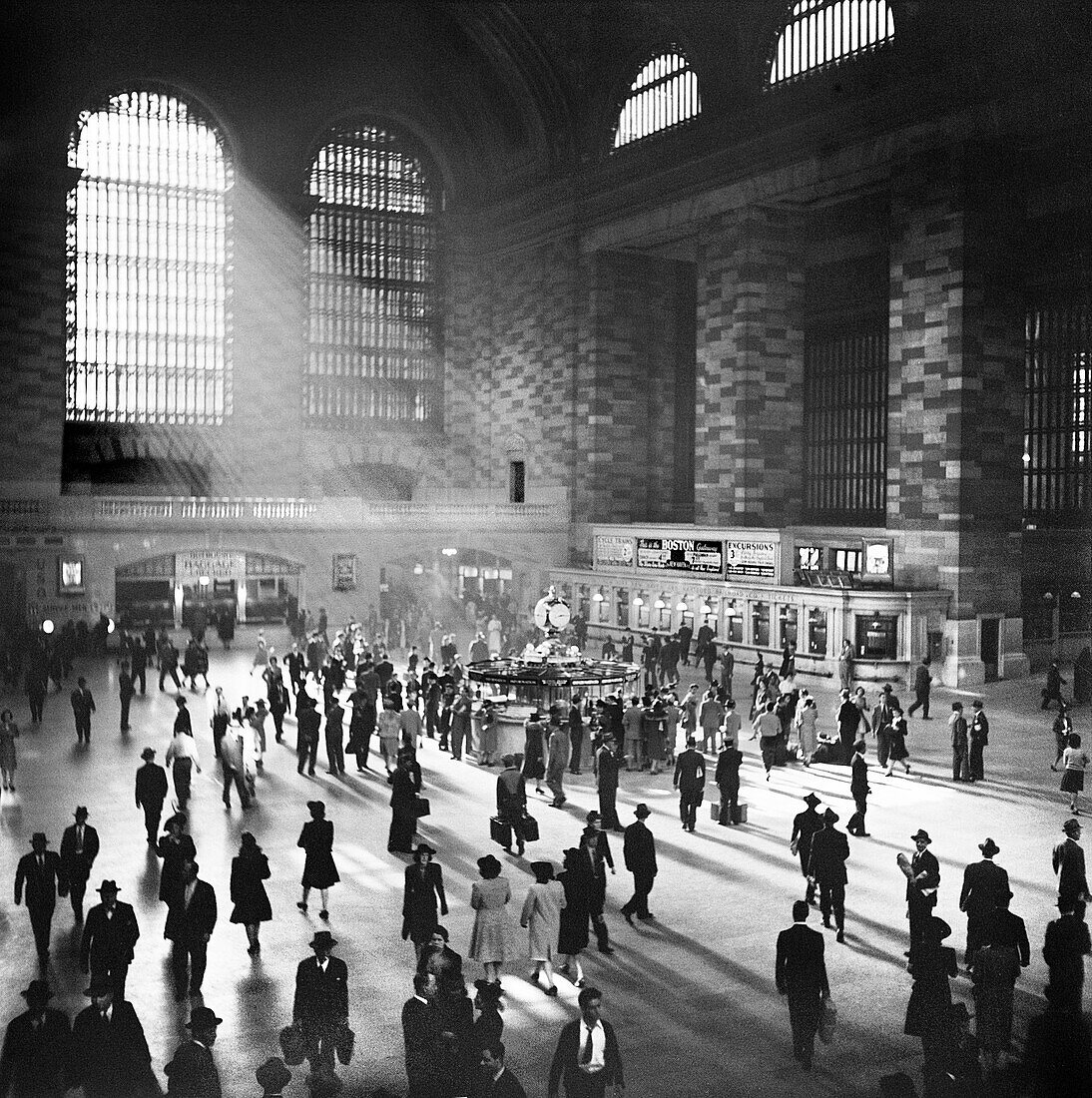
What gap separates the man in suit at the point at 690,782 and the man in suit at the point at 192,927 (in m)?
7.53

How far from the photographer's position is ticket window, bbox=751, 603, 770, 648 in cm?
3541

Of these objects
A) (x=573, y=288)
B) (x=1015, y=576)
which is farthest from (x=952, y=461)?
(x=573, y=288)

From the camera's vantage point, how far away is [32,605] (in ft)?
125

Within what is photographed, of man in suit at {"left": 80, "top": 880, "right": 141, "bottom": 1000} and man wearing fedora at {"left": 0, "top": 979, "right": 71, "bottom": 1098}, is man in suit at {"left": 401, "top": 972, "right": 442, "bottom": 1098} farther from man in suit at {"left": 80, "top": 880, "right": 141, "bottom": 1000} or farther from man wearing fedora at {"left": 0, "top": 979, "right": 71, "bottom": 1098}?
man in suit at {"left": 80, "top": 880, "right": 141, "bottom": 1000}

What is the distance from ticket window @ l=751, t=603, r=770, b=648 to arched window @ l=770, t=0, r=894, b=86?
15.0 meters

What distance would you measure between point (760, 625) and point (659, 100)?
18395 millimetres

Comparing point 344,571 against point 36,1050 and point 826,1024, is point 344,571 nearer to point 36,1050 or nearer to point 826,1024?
point 826,1024

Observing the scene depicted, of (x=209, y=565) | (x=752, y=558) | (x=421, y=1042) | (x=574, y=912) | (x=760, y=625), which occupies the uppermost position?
(x=752, y=558)

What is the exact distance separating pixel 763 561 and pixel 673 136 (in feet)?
46.7

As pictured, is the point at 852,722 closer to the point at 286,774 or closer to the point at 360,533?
the point at 286,774

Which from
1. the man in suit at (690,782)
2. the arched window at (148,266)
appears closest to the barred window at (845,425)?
the arched window at (148,266)

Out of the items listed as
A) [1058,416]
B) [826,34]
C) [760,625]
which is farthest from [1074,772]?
[826,34]

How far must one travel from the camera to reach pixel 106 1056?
8852 mm

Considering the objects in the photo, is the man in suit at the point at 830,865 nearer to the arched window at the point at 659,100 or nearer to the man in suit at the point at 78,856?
the man in suit at the point at 78,856
